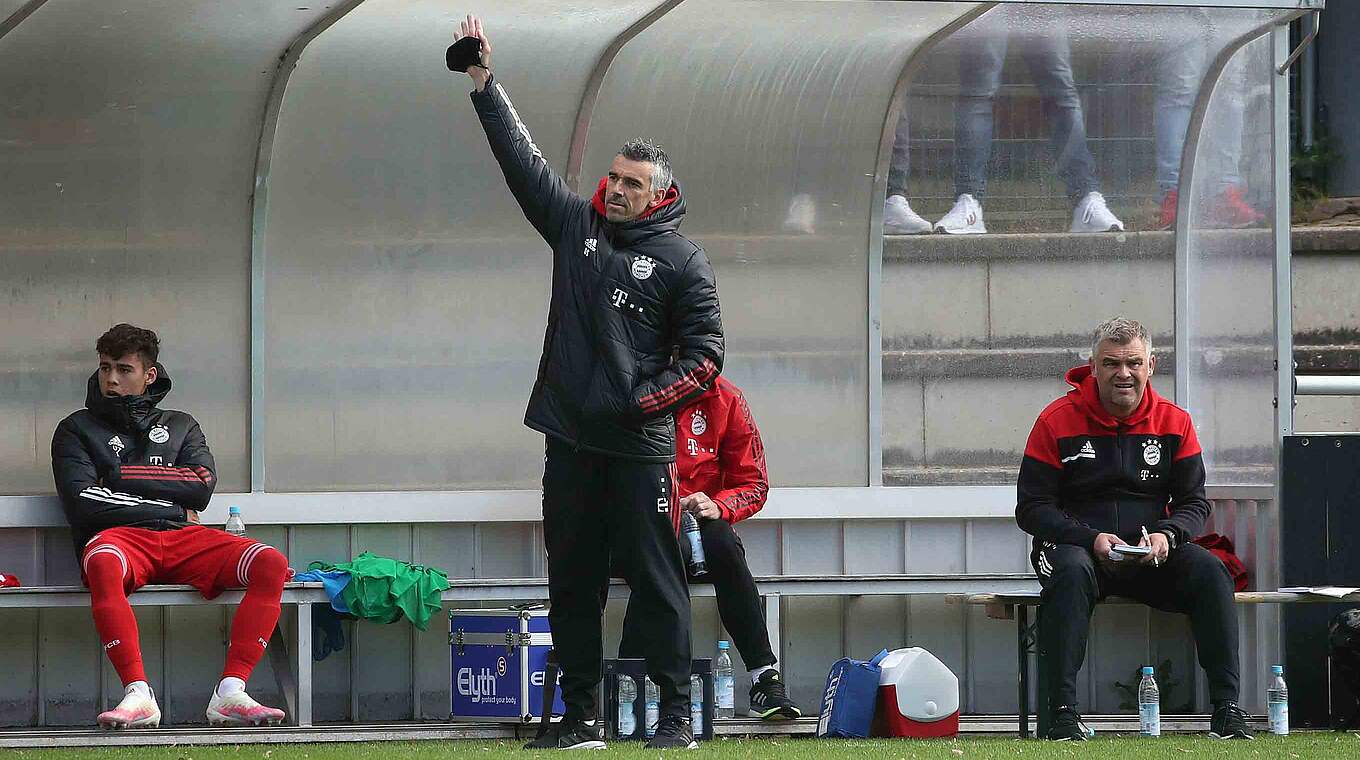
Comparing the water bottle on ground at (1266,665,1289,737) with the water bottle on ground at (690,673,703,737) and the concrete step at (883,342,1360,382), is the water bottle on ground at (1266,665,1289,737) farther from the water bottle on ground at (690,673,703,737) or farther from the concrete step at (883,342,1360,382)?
the water bottle on ground at (690,673,703,737)

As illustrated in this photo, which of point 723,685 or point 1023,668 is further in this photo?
point 723,685

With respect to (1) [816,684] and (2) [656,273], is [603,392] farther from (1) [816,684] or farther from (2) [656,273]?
(1) [816,684]

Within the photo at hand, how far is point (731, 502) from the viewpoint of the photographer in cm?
729

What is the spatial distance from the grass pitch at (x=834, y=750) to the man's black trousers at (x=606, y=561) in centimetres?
24

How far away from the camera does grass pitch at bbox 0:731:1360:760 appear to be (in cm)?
579

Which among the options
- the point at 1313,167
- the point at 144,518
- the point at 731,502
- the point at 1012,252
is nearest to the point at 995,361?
the point at 1012,252

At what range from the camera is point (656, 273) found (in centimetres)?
585

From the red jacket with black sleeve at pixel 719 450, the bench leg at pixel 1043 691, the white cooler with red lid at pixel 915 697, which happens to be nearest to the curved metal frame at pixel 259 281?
the red jacket with black sleeve at pixel 719 450

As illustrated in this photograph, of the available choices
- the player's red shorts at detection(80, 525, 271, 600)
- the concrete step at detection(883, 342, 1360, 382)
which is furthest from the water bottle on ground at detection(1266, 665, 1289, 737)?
the player's red shorts at detection(80, 525, 271, 600)

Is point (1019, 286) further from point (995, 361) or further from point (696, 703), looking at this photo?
point (696, 703)

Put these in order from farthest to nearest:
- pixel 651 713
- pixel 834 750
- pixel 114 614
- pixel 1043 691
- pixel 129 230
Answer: pixel 129 230 < pixel 114 614 < pixel 1043 691 < pixel 651 713 < pixel 834 750

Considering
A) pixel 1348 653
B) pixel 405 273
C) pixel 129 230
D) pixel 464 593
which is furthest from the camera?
pixel 405 273

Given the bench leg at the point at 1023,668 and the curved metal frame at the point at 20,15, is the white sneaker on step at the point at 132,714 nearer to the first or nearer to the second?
the curved metal frame at the point at 20,15

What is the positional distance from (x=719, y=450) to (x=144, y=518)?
1986 mm
